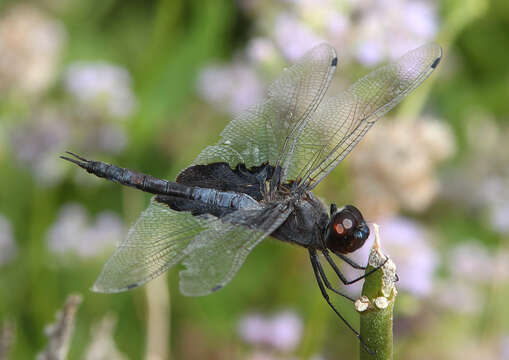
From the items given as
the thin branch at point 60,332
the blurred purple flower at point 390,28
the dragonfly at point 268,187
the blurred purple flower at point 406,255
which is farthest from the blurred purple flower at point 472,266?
the thin branch at point 60,332

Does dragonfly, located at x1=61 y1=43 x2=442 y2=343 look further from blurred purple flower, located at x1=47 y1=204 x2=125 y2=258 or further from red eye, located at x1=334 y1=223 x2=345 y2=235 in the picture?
blurred purple flower, located at x1=47 y1=204 x2=125 y2=258

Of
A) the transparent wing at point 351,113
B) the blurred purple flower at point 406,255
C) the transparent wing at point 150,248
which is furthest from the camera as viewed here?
the blurred purple flower at point 406,255

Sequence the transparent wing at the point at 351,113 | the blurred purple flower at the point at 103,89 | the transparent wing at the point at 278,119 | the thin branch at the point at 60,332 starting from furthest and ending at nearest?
the blurred purple flower at the point at 103,89, the transparent wing at the point at 278,119, the transparent wing at the point at 351,113, the thin branch at the point at 60,332

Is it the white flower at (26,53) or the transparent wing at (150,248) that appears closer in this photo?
the transparent wing at (150,248)

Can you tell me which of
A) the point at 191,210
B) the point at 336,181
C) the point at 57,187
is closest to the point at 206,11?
the point at 57,187

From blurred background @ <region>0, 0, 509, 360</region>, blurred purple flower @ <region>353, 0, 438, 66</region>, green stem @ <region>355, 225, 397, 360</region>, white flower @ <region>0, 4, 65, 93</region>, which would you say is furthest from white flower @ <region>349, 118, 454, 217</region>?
white flower @ <region>0, 4, 65, 93</region>

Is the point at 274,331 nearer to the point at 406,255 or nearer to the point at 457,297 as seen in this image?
the point at 406,255

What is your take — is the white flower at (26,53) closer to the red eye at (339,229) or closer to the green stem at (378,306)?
the red eye at (339,229)
